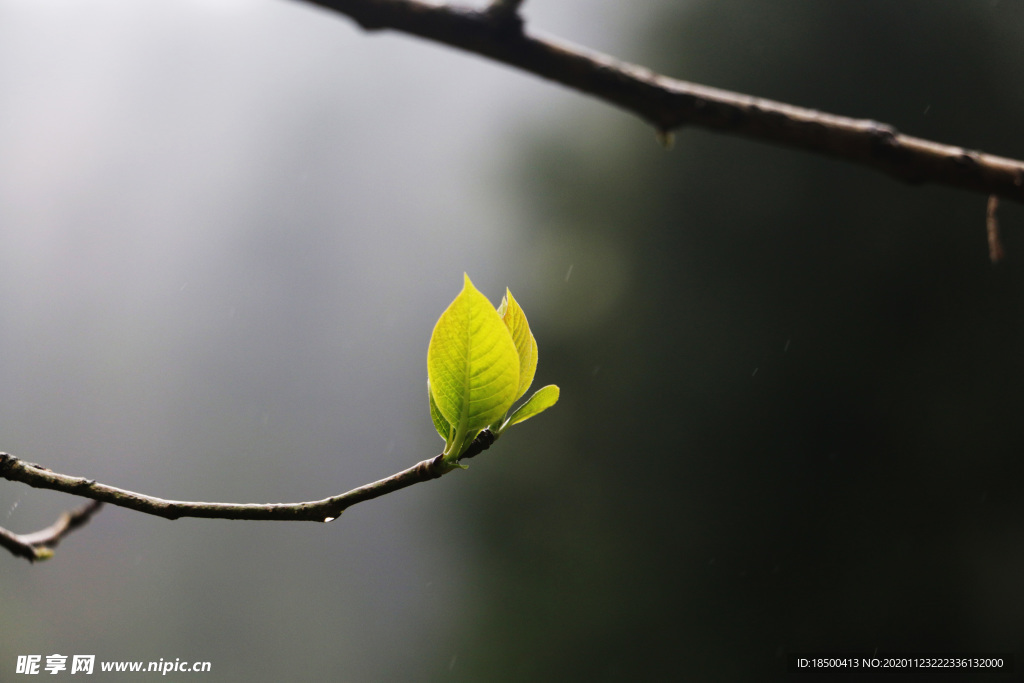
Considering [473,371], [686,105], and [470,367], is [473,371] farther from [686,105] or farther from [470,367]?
[686,105]

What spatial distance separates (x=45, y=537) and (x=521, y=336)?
0.90 feet

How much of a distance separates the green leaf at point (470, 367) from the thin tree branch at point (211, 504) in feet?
0.06

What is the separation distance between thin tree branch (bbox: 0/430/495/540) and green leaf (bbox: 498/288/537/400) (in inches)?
1.9

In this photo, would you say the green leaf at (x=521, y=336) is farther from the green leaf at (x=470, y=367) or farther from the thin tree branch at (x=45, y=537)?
the thin tree branch at (x=45, y=537)

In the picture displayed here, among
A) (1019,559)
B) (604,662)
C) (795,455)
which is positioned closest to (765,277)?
(795,455)

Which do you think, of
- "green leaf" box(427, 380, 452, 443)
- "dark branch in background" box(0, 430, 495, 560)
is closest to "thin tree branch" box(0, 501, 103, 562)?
"dark branch in background" box(0, 430, 495, 560)

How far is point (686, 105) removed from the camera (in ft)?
1.16

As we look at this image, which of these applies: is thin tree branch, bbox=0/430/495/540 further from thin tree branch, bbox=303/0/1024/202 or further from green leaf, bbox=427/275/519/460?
thin tree branch, bbox=303/0/1024/202

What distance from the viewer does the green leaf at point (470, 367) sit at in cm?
21

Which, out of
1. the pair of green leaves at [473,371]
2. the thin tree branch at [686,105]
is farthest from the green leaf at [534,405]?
the thin tree branch at [686,105]

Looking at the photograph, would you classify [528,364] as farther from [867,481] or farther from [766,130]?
[867,481]

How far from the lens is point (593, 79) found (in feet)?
1.13

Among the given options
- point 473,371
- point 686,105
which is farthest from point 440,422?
point 686,105

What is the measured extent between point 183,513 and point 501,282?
8.34 ft
